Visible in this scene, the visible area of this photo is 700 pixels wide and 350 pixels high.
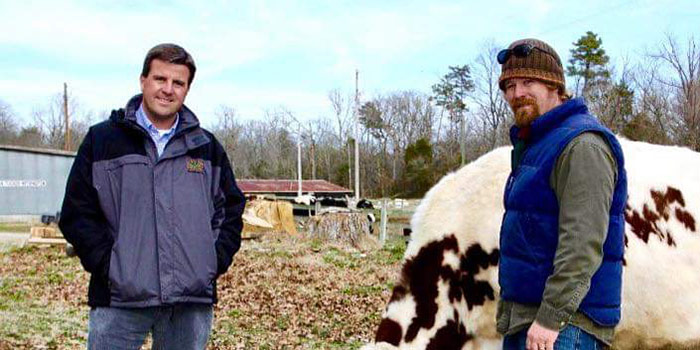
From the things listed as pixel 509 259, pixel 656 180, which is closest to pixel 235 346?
pixel 656 180

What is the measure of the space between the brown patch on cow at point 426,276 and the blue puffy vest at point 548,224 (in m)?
1.21

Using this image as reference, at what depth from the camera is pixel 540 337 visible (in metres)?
2.72

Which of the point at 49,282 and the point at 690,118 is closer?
the point at 49,282

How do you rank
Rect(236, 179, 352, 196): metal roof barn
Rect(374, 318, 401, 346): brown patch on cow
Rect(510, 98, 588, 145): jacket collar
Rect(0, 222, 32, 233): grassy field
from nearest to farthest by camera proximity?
Rect(510, 98, 588, 145): jacket collar
Rect(374, 318, 401, 346): brown patch on cow
Rect(0, 222, 32, 233): grassy field
Rect(236, 179, 352, 196): metal roof barn

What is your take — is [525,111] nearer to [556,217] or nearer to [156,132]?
[556,217]

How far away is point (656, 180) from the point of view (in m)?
4.71

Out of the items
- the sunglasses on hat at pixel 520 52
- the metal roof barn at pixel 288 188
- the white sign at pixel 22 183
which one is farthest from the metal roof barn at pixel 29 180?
the sunglasses on hat at pixel 520 52

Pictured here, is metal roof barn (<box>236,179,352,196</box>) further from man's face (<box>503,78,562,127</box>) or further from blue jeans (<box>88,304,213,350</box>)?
man's face (<box>503,78,562,127</box>)

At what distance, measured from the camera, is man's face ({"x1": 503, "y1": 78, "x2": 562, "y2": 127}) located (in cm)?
296

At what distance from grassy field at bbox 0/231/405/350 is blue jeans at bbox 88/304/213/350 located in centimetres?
457

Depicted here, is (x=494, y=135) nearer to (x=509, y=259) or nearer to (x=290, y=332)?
(x=290, y=332)

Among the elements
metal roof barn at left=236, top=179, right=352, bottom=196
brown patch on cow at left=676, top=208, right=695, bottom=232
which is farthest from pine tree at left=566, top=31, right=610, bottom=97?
brown patch on cow at left=676, top=208, right=695, bottom=232

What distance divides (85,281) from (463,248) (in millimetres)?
10722

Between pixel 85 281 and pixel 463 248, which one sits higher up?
pixel 463 248
